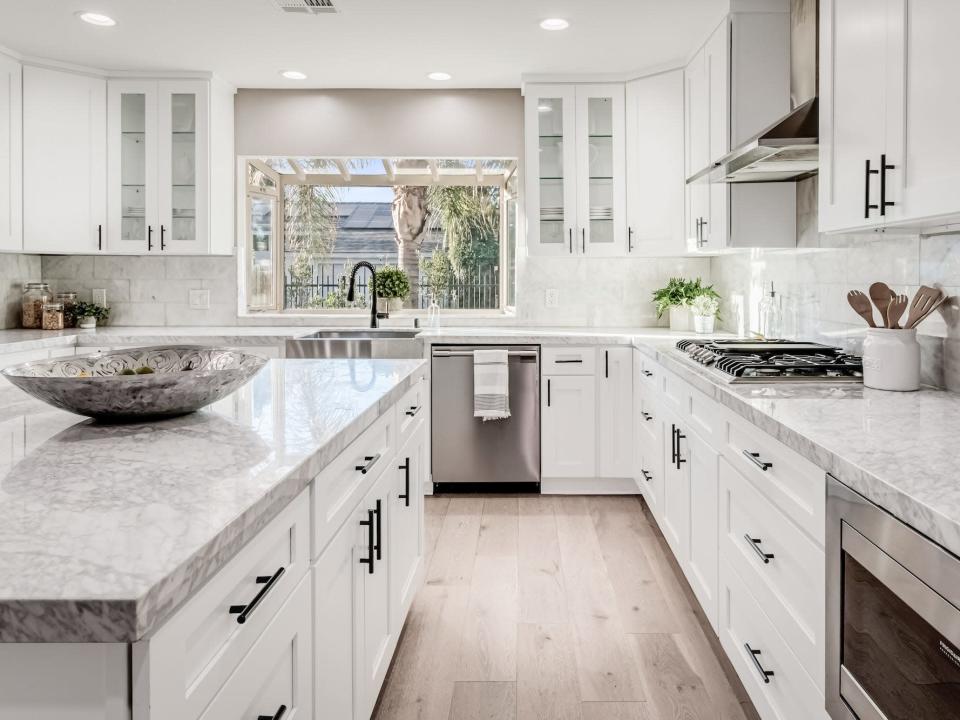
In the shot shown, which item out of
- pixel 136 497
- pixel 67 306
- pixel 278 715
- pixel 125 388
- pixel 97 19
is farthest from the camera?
pixel 67 306

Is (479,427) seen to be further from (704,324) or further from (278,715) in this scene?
(278,715)

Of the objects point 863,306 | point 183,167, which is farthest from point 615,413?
point 183,167

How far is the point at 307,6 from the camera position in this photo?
3.25 meters

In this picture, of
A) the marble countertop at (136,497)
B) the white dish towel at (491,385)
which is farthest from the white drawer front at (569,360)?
the marble countertop at (136,497)

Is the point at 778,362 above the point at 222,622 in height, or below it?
above

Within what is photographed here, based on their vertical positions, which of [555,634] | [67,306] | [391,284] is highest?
[391,284]

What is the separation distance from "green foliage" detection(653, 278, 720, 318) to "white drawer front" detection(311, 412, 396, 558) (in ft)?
9.13

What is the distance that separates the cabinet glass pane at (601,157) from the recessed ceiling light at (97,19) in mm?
2526

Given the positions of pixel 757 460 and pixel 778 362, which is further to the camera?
pixel 778 362

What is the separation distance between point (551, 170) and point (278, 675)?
364cm

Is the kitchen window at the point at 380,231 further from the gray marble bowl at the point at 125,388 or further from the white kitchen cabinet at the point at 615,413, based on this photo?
the gray marble bowl at the point at 125,388

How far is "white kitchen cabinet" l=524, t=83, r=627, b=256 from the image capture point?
425 centimetres

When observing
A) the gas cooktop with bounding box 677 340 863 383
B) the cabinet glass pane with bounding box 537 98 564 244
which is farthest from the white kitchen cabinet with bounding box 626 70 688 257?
the gas cooktop with bounding box 677 340 863 383

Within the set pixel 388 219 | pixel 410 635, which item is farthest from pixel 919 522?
pixel 388 219
